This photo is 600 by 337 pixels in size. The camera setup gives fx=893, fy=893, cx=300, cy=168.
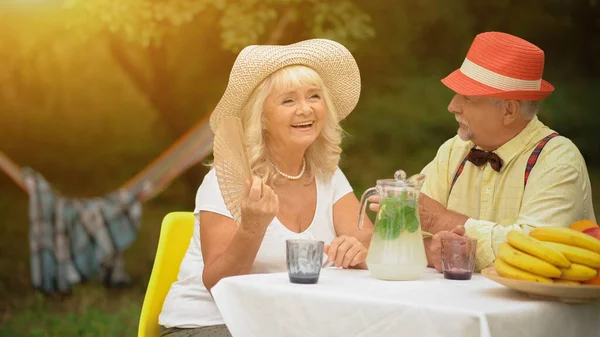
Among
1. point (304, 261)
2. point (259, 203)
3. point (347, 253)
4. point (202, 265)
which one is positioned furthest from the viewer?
point (202, 265)

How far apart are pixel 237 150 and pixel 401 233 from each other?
0.51 m

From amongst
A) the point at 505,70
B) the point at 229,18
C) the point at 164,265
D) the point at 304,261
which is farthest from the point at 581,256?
the point at 229,18

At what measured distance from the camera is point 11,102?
533 centimetres

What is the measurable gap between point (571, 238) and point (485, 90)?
99 cm

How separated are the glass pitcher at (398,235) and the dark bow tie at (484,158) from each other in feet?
2.71

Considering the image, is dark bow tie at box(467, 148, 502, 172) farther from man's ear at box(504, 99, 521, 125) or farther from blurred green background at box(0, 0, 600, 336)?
blurred green background at box(0, 0, 600, 336)

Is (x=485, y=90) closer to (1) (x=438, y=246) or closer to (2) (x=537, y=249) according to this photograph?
(1) (x=438, y=246)

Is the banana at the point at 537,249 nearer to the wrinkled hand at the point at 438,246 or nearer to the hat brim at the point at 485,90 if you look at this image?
the wrinkled hand at the point at 438,246

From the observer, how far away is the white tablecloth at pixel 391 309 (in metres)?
1.89

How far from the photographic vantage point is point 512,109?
10.00 feet

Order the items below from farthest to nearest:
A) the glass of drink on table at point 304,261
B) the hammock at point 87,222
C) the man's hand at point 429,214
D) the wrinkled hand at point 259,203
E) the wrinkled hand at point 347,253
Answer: the hammock at point 87,222, the man's hand at point 429,214, the wrinkled hand at point 347,253, the wrinkled hand at point 259,203, the glass of drink on table at point 304,261

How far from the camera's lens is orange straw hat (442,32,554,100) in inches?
117

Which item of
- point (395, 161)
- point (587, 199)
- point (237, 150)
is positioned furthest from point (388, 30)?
point (237, 150)

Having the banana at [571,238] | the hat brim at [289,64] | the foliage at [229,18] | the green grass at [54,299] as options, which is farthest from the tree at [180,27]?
the banana at [571,238]
